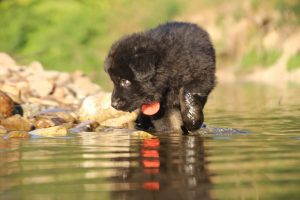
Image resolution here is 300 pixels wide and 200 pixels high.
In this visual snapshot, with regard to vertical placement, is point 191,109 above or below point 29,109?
below

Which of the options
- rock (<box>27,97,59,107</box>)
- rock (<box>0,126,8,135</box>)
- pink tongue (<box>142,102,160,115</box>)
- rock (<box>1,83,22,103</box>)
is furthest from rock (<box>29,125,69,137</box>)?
rock (<box>27,97,59,107</box>)

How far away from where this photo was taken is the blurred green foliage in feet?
98.1

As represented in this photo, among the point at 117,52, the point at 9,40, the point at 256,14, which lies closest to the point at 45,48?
the point at 9,40

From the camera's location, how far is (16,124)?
8742 millimetres

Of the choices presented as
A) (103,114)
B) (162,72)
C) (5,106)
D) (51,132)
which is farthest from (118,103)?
(5,106)

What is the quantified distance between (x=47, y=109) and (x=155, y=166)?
19.2 ft

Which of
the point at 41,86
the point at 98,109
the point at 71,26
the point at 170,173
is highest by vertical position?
the point at 71,26

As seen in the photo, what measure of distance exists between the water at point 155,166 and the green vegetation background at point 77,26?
643 inches

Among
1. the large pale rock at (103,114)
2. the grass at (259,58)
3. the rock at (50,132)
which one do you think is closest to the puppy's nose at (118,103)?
the rock at (50,132)

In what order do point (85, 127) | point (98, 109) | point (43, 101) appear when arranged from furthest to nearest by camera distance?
1. point (43, 101)
2. point (98, 109)
3. point (85, 127)

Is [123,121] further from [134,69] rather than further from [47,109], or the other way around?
[47,109]

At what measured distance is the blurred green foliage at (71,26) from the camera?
2991cm

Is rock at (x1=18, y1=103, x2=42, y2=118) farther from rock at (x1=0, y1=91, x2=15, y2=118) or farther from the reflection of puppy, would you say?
the reflection of puppy

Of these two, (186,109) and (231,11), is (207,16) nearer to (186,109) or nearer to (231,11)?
(231,11)
